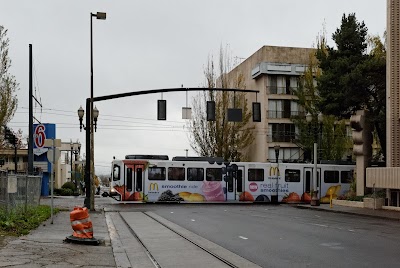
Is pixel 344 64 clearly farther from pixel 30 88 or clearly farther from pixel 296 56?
pixel 296 56

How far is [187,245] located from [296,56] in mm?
55969

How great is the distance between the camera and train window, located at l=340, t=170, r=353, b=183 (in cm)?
4406

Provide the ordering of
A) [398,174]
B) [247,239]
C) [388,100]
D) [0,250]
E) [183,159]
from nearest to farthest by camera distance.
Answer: [0,250], [247,239], [398,174], [388,100], [183,159]

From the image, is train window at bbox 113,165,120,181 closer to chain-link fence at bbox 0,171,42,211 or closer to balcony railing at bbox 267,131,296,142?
chain-link fence at bbox 0,171,42,211

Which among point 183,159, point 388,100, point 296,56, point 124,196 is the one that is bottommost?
point 124,196

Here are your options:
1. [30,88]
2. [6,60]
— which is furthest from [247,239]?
[6,60]

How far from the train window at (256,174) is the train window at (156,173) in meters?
6.70

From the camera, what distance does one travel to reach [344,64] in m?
39.2

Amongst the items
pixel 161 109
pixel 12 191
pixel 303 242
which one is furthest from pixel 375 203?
pixel 12 191

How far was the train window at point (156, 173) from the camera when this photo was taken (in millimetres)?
40094

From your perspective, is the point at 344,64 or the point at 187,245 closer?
the point at 187,245

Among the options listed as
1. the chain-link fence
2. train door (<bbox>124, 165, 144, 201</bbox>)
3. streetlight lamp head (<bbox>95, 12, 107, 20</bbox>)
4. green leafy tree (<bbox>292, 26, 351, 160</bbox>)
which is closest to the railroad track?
the chain-link fence

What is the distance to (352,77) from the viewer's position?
124 feet

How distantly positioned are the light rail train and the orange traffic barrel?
25.0 metres
